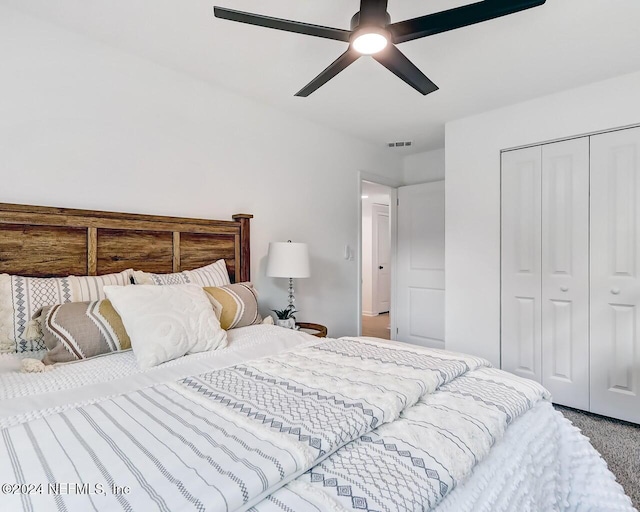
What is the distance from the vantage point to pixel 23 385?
1184 millimetres

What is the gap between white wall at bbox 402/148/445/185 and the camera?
4.21 metres

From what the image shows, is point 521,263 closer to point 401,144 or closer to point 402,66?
point 401,144

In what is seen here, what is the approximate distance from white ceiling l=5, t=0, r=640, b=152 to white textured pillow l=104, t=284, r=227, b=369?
1.40m

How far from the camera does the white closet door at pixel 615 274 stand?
2.44 m

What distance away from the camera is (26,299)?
1593 millimetres

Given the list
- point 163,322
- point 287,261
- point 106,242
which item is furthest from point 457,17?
point 106,242

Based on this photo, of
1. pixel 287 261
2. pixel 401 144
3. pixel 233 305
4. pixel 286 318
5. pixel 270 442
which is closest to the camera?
pixel 270 442

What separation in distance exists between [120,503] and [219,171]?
2.35 m

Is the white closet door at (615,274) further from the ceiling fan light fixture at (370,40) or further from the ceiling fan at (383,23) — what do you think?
the ceiling fan light fixture at (370,40)

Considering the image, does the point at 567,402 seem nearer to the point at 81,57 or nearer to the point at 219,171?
the point at 219,171

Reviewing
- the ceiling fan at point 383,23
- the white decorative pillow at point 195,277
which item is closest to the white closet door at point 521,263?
the ceiling fan at point 383,23

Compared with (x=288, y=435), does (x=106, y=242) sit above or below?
above

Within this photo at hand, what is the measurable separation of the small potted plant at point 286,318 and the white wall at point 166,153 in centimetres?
23

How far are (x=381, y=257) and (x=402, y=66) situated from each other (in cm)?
564
